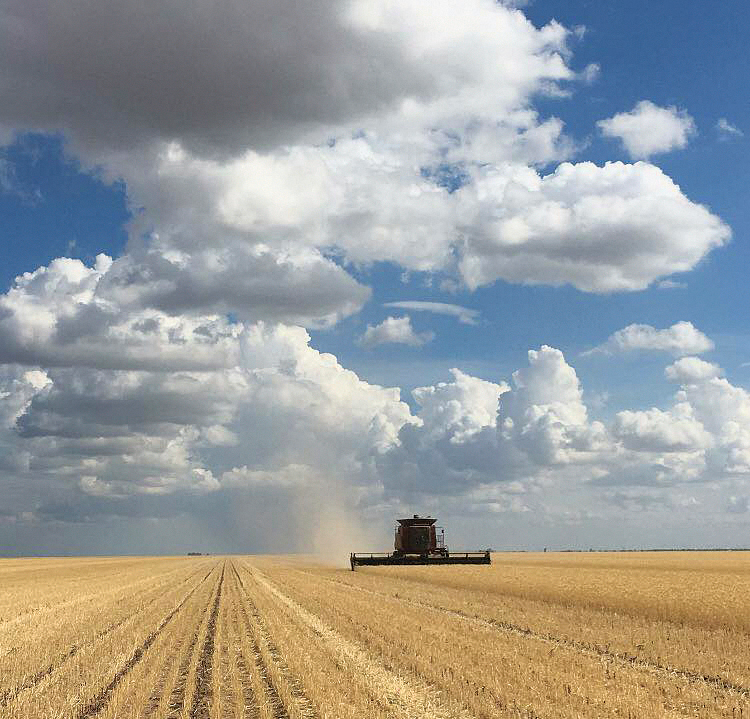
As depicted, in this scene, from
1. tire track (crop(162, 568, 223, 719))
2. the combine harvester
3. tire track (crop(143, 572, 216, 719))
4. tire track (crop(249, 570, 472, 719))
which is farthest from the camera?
the combine harvester

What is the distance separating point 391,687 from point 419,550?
188 ft

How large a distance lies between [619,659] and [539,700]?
16.6 ft

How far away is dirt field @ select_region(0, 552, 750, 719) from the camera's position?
13.0 meters

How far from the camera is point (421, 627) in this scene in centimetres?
2247

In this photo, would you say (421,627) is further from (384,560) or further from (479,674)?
(384,560)

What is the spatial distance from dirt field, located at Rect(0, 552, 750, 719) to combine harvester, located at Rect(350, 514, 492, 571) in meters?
33.8

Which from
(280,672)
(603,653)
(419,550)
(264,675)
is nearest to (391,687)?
(280,672)

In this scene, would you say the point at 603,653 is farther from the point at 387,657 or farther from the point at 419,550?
the point at 419,550

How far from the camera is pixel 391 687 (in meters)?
14.1

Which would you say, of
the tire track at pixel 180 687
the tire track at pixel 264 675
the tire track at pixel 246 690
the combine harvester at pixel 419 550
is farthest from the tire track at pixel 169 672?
the combine harvester at pixel 419 550

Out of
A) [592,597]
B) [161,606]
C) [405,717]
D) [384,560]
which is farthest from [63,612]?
[384,560]

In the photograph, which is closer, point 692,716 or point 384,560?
point 692,716

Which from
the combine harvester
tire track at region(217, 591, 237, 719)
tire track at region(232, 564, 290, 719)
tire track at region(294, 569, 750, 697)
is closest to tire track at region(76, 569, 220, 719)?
tire track at region(217, 591, 237, 719)

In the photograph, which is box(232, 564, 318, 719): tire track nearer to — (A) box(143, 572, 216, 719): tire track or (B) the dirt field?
(B) the dirt field
